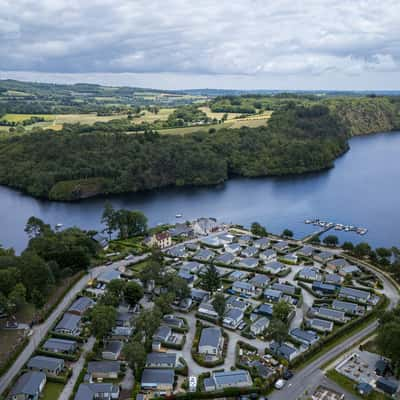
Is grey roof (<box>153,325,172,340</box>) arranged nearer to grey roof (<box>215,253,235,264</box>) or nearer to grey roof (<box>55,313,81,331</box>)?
grey roof (<box>55,313,81,331</box>)

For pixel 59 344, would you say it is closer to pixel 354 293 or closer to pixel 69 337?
pixel 69 337

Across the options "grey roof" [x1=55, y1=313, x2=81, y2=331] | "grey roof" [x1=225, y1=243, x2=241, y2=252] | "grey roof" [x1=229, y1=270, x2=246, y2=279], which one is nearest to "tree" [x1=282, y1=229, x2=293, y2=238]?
"grey roof" [x1=225, y1=243, x2=241, y2=252]

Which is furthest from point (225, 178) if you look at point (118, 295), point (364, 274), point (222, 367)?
point (222, 367)

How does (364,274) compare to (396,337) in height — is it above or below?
below

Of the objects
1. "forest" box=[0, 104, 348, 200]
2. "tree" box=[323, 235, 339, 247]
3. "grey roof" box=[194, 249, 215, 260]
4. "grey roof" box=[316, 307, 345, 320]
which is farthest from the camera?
"forest" box=[0, 104, 348, 200]

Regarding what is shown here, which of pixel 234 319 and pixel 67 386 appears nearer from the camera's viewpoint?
pixel 67 386

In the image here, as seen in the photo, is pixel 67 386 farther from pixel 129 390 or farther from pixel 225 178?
pixel 225 178

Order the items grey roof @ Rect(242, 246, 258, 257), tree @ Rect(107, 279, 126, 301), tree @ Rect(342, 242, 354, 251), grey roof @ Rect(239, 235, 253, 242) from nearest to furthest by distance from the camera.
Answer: tree @ Rect(107, 279, 126, 301) < tree @ Rect(342, 242, 354, 251) < grey roof @ Rect(242, 246, 258, 257) < grey roof @ Rect(239, 235, 253, 242)
